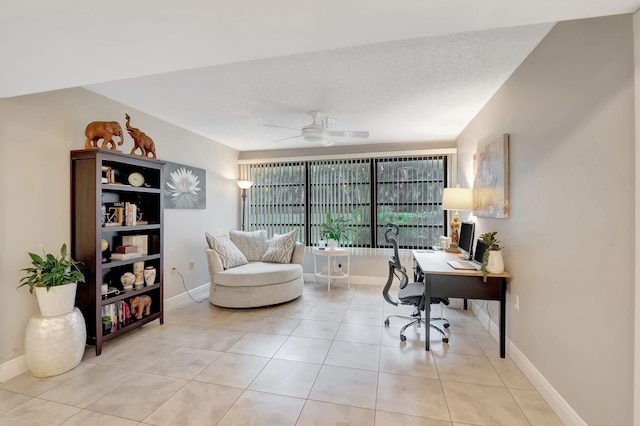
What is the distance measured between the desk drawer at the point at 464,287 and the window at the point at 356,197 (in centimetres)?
234

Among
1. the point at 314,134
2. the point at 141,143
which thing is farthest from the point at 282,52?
the point at 141,143

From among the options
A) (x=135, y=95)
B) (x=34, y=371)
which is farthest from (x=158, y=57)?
(x=34, y=371)

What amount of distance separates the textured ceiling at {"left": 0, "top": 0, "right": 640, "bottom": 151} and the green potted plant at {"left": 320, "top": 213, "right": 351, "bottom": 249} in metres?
1.98

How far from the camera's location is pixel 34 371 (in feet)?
7.20

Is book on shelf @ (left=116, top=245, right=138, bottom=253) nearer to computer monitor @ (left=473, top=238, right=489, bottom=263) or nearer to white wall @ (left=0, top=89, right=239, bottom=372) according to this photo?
white wall @ (left=0, top=89, right=239, bottom=372)

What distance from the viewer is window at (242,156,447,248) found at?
4.88m

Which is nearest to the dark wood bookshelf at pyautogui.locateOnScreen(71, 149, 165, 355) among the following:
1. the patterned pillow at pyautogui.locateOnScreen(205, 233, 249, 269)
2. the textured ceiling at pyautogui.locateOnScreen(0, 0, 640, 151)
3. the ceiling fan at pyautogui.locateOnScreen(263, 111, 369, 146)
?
the textured ceiling at pyautogui.locateOnScreen(0, 0, 640, 151)

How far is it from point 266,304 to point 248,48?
3.07 metres

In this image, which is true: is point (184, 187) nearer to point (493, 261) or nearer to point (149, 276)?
point (149, 276)

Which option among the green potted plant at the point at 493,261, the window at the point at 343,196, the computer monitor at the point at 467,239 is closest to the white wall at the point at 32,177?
the window at the point at 343,196

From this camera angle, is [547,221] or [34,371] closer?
[547,221]

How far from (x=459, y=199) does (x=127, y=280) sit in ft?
12.7

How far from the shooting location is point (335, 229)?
16.5ft

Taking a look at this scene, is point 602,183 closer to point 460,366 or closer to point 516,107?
point 516,107
